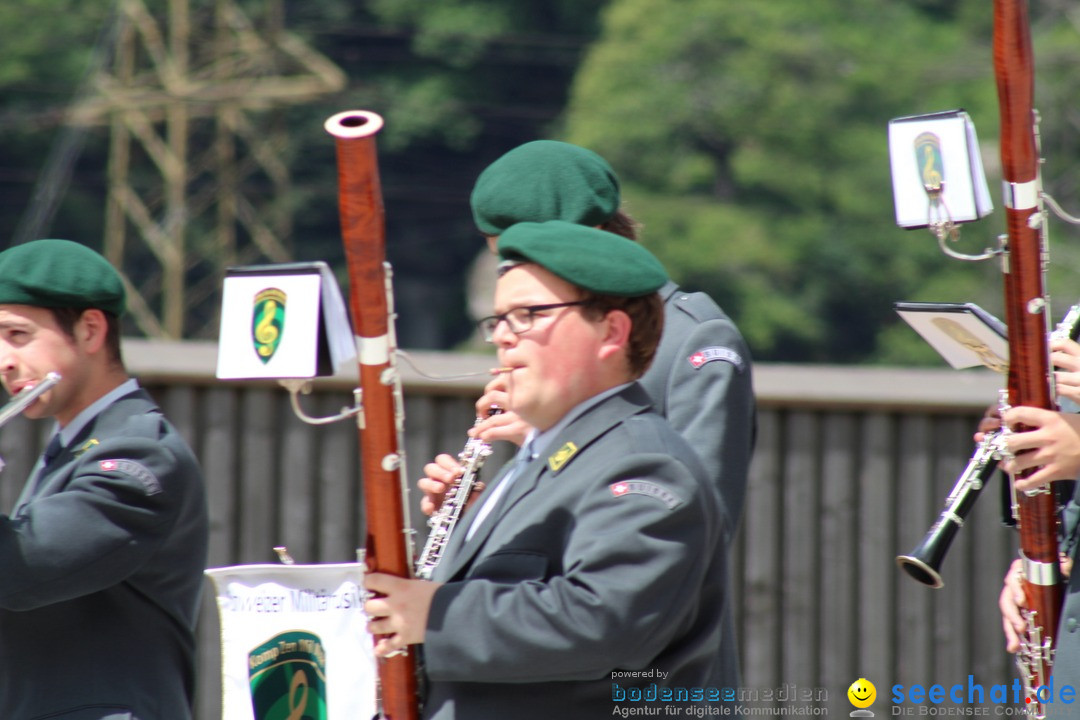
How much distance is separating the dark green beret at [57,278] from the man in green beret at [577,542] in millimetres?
1146

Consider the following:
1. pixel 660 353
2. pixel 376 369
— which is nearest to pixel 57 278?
pixel 376 369

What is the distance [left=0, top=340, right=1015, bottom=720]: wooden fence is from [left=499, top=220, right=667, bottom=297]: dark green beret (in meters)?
3.17

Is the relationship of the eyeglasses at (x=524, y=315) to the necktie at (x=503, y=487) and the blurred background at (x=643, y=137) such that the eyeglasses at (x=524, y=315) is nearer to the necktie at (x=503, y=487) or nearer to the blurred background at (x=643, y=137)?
the necktie at (x=503, y=487)

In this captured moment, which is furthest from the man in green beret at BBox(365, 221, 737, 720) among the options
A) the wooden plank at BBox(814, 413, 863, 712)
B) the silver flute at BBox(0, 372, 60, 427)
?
the wooden plank at BBox(814, 413, 863, 712)

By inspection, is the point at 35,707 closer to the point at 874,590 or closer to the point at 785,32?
the point at 874,590

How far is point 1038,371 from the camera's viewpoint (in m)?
2.79

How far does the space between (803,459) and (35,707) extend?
3323 millimetres

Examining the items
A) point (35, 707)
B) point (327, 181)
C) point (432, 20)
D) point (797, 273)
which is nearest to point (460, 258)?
point (327, 181)

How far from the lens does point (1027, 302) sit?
277 cm

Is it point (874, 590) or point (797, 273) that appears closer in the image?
point (874, 590)

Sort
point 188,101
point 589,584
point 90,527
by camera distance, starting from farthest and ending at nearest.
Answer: point 188,101 < point 90,527 < point 589,584

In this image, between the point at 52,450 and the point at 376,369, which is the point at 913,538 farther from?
the point at 376,369

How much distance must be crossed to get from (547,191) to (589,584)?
38.4 inches

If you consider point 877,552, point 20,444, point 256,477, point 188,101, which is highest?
point 188,101
